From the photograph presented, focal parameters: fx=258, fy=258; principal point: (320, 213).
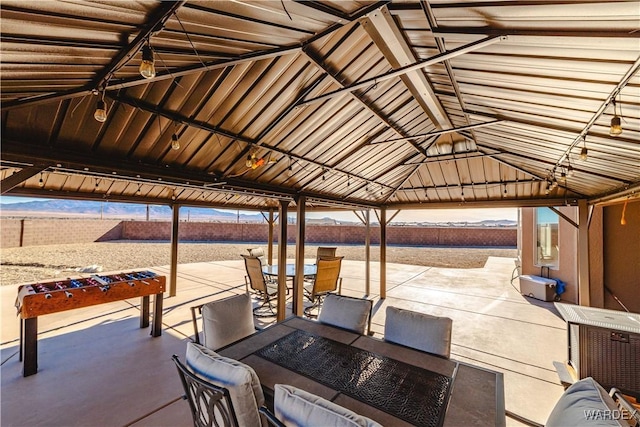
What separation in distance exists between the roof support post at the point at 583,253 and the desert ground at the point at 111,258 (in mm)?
7015

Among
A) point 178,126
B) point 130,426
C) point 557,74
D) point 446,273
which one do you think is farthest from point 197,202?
point 446,273

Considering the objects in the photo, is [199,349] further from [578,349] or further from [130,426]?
[578,349]

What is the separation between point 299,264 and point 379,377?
3.68m

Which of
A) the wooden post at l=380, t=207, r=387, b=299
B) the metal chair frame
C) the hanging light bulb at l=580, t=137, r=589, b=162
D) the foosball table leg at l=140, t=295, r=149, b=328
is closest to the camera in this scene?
the metal chair frame

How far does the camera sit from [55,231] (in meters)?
13.6

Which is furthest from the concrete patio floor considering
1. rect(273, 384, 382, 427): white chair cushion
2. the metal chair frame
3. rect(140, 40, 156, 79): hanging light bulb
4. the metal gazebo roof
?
rect(140, 40, 156, 79): hanging light bulb

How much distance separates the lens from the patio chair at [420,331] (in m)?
2.25

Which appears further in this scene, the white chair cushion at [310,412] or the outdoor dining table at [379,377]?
the outdoor dining table at [379,377]

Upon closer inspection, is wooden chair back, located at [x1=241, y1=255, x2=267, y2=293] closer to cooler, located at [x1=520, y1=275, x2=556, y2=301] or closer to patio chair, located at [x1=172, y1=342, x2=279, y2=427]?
patio chair, located at [x1=172, y1=342, x2=279, y2=427]

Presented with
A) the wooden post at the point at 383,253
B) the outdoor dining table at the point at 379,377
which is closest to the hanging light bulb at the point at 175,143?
the outdoor dining table at the point at 379,377

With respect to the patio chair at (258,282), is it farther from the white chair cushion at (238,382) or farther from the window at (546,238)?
the window at (546,238)

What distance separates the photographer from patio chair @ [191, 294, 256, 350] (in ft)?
8.47

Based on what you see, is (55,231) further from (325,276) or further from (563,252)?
(563,252)

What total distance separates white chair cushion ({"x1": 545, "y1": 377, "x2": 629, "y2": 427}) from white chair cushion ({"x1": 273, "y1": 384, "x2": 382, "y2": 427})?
985mm
